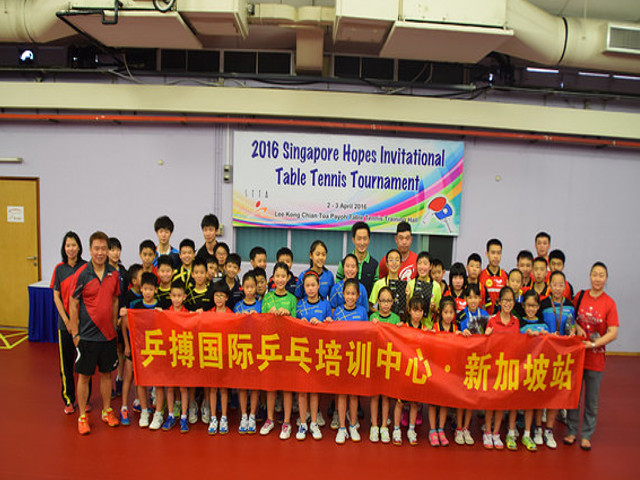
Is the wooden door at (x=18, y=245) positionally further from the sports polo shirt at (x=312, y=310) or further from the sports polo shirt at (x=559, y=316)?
the sports polo shirt at (x=559, y=316)

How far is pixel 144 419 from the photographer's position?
120 inches

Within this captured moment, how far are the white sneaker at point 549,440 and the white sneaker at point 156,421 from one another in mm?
3133

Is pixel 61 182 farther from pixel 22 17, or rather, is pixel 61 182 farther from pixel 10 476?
pixel 10 476

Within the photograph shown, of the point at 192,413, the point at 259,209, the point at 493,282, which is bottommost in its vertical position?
the point at 192,413

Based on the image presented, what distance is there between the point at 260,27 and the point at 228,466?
4.56 m

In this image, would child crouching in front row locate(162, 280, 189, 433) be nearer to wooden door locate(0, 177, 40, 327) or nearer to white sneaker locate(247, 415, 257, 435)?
white sneaker locate(247, 415, 257, 435)

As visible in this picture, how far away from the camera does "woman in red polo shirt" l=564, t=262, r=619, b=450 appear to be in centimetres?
292

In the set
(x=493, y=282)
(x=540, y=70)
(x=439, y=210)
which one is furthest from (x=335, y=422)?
(x=540, y=70)

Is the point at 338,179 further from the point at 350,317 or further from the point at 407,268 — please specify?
the point at 350,317

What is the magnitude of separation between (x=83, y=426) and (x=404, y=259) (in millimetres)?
2949

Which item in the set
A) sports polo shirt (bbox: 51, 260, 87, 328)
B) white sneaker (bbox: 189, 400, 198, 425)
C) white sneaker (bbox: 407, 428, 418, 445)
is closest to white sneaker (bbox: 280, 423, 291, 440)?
white sneaker (bbox: 189, 400, 198, 425)

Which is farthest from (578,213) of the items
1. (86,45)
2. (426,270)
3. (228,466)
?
(86,45)

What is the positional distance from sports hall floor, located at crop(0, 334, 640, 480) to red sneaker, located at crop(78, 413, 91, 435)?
54mm

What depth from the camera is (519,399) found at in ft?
9.64
